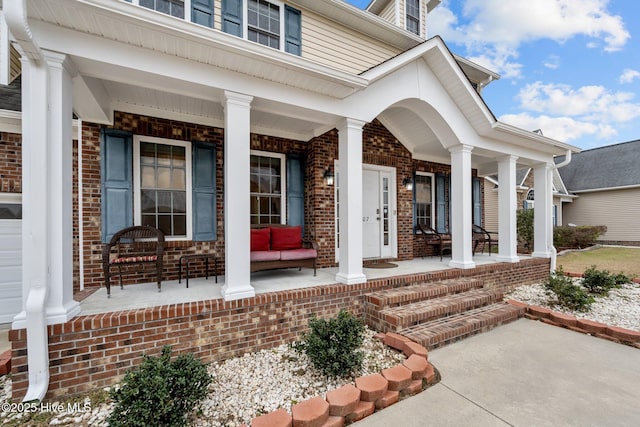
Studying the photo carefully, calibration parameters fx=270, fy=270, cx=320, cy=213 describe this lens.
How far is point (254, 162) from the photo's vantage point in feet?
16.4

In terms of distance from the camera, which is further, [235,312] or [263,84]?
[263,84]

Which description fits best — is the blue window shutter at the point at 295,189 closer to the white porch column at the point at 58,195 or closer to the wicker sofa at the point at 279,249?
the wicker sofa at the point at 279,249

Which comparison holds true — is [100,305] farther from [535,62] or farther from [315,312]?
[535,62]

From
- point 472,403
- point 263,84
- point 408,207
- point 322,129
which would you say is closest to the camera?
point 472,403

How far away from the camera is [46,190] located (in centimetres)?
228

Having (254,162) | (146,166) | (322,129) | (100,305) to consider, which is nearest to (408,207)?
(322,129)

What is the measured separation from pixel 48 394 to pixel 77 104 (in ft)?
10.4

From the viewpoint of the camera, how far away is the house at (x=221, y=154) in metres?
2.30

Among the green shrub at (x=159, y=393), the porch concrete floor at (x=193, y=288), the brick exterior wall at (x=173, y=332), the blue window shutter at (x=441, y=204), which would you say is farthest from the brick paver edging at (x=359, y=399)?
the blue window shutter at (x=441, y=204)

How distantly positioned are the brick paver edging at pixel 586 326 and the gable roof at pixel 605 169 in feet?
48.3

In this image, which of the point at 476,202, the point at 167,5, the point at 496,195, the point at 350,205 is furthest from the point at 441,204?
the point at 167,5

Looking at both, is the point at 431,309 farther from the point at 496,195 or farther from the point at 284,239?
the point at 496,195

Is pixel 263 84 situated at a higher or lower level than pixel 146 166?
higher

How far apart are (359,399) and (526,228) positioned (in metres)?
11.0
